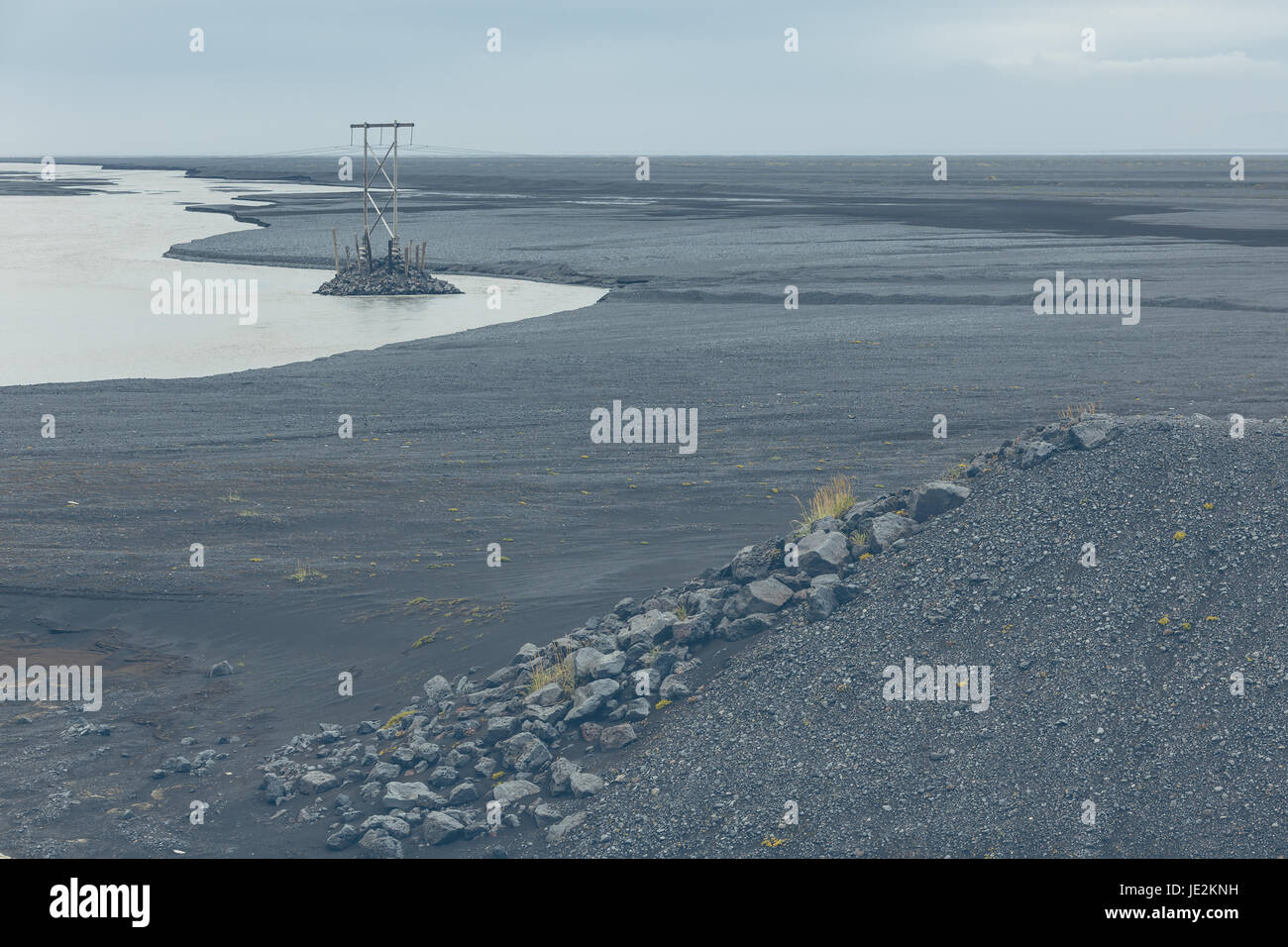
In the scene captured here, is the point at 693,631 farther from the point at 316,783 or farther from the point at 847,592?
the point at 316,783

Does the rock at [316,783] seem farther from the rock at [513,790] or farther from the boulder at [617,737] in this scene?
the boulder at [617,737]

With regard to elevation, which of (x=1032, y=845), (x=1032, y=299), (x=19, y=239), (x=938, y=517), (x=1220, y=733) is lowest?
(x=1032, y=845)

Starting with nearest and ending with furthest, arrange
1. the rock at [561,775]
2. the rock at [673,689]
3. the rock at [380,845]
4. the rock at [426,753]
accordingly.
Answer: the rock at [380,845], the rock at [561,775], the rock at [426,753], the rock at [673,689]

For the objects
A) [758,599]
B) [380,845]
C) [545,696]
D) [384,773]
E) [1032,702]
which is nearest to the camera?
[380,845]

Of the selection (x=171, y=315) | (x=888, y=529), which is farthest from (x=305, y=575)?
(x=171, y=315)

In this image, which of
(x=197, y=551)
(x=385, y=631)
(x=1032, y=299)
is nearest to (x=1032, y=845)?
(x=385, y=631)

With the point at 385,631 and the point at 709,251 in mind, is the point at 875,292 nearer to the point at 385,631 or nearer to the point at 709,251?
the point at 709,251

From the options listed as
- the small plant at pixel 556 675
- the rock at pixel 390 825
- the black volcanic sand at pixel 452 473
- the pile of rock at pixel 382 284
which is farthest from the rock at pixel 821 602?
the pile of rock at pixel 382 284
